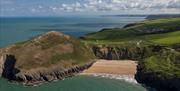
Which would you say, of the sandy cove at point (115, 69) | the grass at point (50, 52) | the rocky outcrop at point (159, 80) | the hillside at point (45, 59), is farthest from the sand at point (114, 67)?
the rocky outcrop at point (159, 80)

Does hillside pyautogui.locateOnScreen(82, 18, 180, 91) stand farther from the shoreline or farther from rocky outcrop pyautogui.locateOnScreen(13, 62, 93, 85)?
rocky outcrop pyautogui.locateOnScreen(13, 62, 93, 85)

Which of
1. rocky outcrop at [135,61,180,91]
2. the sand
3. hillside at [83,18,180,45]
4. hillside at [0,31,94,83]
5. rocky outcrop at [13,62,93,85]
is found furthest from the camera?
hillside at [83,18,180,45]

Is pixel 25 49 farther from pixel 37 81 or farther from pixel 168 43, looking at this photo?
pixel 168 43

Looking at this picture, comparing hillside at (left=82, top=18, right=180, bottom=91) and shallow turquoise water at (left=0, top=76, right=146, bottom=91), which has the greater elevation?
hillside at (left=82, top=18, right=180, bottom=91)

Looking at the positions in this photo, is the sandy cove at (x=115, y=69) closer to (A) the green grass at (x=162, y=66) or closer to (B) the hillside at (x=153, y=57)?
(B) the hillside at (x=153, y=57)

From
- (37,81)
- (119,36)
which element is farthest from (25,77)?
(119,36)

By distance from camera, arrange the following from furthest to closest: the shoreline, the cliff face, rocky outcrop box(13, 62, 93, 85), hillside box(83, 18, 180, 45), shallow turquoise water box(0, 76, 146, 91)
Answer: hillside box(83, 18, 180, 45) → the cliff face → the shoreline → rocky outcrop box(13, 62, 93, 85) → shallow turquoise water box(0, 76, 146, 91)

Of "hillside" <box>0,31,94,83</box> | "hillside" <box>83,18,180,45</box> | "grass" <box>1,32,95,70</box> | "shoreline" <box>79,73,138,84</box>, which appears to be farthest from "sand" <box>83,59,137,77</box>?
"hillside" <box>83,18,180,45</box>
